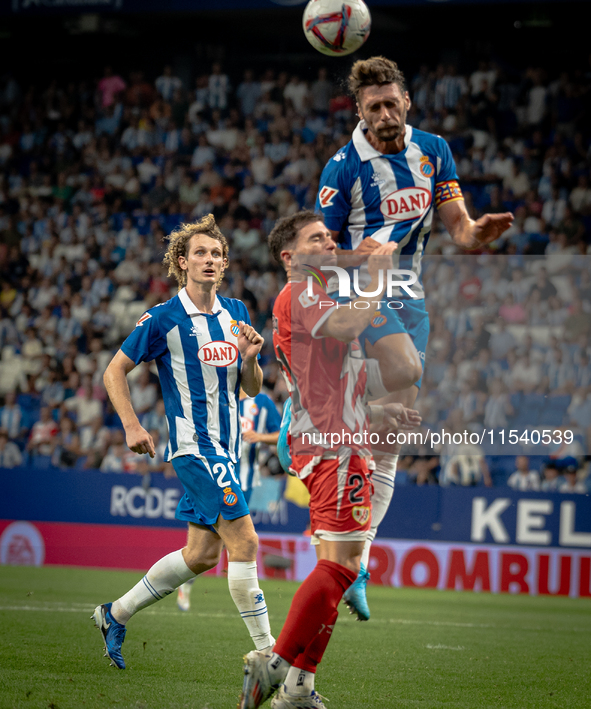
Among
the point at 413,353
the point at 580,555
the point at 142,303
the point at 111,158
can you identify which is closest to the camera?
the point at 413,353

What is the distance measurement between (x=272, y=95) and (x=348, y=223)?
12.4m

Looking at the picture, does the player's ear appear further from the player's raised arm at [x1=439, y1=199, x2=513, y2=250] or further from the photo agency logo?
the player's raised arm at [x1=439, y1=199, x2=513, y2=250]

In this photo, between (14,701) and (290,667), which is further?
(14,701)

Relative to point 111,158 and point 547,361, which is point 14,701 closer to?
point 547,361

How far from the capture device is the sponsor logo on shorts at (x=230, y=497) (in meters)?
4.62

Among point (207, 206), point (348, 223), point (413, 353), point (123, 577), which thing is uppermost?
point (207, 206)

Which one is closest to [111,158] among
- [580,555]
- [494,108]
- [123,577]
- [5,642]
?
[494,108]

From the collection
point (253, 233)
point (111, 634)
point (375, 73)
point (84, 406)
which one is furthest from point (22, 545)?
point (375, 73)

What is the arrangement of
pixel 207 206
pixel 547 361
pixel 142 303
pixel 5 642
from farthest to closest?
pixel 207 206 < pixel 142 303 < pixel 547 361 < pixel 5 642

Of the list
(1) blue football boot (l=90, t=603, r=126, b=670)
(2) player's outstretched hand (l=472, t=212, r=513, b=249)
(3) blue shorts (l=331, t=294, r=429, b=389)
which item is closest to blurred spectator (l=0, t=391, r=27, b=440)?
(1) blue football boot (l=90, t=603, r=126, b=670)

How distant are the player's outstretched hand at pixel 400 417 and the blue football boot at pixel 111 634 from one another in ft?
6.21

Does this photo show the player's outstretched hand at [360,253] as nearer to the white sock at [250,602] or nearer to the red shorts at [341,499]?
the red shorts at [341,499]

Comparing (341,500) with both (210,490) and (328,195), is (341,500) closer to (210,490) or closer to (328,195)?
(210,490)

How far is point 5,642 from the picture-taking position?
530 centimetres
